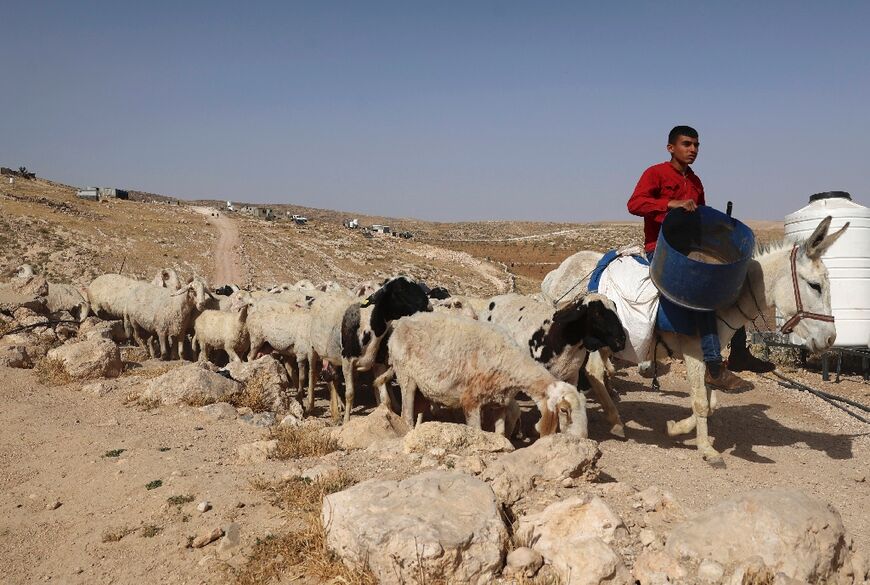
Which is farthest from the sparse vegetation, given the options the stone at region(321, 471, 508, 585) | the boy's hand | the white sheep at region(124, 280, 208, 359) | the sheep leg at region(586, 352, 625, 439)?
the white sheep at region(124, 280, 208, 359)

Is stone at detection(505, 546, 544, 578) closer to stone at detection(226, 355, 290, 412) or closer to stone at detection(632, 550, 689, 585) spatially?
stone at detection(632, 550, 689, 585)

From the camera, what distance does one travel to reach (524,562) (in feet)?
13.3

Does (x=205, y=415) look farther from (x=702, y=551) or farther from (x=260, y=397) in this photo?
(x=702, y=551)

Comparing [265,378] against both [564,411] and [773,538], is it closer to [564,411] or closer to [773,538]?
[564,411]

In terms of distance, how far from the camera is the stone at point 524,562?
4031 millimetres

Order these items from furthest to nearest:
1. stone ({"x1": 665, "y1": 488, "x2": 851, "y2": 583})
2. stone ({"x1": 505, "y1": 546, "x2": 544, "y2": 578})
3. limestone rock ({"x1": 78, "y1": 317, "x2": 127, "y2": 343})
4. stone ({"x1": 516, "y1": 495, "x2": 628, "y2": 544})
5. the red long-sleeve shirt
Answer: limestone rock ({"x1": 78, "y1": 317, "x2": 127, "y2": 343}) → the red long-sleeve shirt → stone ({"x1": 516, "y1": 495, "x2": 628, "y2": 544}) → stone ({"x1": 505, "y1": 546, "x2": 544, "y2": 578}) → stone ({"x1": 665, "y1": 488, "x2": 851, "y2": 583})

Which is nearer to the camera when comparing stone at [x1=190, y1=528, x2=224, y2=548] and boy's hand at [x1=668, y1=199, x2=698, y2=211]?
stone at [x1=190, y1=528, x2=224, y2=548]

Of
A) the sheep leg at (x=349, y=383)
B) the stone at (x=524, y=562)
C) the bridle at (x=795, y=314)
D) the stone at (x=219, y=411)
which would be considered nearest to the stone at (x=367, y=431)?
the sheep leg at (x=349, y=383)

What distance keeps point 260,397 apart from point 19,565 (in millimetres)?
4718

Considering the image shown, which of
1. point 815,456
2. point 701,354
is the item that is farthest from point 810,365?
point 701,354

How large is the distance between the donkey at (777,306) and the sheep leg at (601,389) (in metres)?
0.82

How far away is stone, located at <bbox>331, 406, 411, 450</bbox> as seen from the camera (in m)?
7.18

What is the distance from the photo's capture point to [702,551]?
12.9 ft

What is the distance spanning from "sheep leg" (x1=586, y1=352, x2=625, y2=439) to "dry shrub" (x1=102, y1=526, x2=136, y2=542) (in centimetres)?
629
